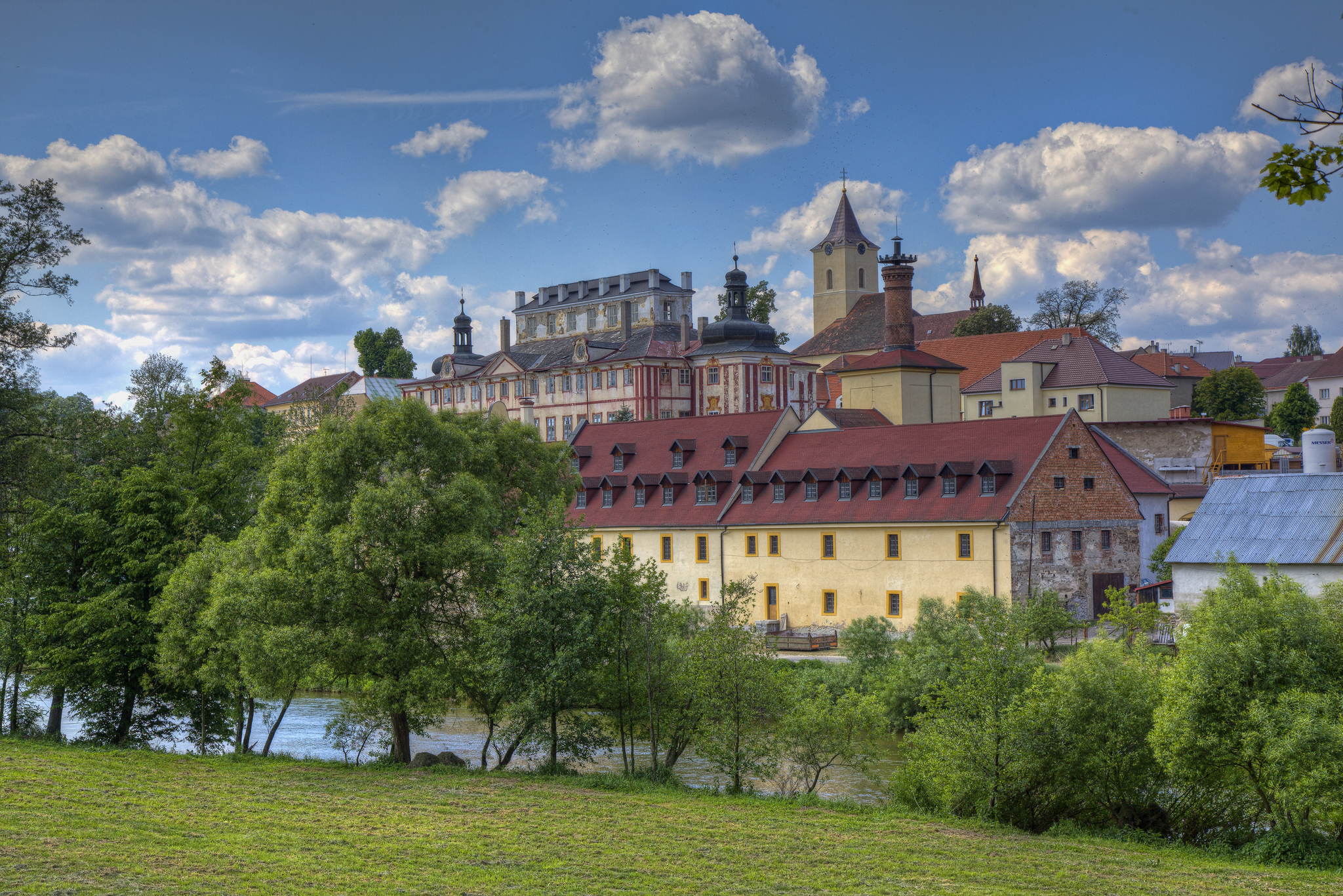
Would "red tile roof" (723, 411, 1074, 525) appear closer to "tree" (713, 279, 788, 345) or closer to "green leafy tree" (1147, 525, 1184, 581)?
"green leafy tree" (1147, 525, 1184, 581)

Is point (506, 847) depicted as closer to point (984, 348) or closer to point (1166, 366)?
point (984, 348)

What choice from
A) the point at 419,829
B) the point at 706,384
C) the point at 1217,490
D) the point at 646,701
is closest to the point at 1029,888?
the point at 419,829

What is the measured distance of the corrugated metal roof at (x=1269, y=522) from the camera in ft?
105

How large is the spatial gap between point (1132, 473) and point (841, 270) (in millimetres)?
81265

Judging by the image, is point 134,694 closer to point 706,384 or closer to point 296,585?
point 296,585

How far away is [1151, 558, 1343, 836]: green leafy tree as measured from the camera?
1739 cm

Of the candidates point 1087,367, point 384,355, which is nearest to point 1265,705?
point 1087,367

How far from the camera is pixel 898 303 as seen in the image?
285 ft

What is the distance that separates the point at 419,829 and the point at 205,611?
1102 centimetres

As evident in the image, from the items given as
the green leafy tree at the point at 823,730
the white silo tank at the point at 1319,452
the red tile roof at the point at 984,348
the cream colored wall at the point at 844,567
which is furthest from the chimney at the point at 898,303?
the green leafy tree at the point at 823,730

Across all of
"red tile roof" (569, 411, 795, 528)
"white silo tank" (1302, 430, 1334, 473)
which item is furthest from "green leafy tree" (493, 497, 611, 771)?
"red tile roof" (569, 411, 795, 528)

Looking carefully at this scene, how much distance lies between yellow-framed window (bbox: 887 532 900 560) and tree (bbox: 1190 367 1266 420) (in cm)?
5959

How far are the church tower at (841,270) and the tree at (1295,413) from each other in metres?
44.3

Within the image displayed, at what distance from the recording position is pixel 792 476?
52.2 meters
